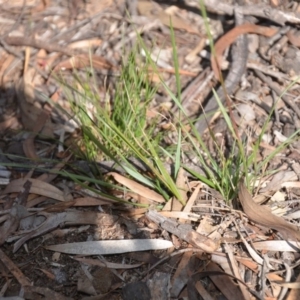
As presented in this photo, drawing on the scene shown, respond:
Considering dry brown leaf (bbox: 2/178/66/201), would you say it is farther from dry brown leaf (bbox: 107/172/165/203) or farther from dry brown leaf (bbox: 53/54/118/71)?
dry brown leaf (bbox: 53/54/118/71)

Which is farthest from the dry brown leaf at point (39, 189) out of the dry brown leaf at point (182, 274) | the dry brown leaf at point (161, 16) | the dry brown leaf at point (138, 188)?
Answer: the dry brown leaf at point (161, 16)

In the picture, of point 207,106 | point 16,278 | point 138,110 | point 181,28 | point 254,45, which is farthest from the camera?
point 181,28

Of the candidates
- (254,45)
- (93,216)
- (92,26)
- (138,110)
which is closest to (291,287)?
(93,216)

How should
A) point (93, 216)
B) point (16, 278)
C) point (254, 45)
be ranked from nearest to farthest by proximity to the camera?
1. point (16, 278)
2. point (93, 216)
3. point (254, 45)

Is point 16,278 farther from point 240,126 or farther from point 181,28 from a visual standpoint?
point 181,28

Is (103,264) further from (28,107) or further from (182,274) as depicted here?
(28,107)

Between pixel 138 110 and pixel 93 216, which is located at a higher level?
pixel 138 110
